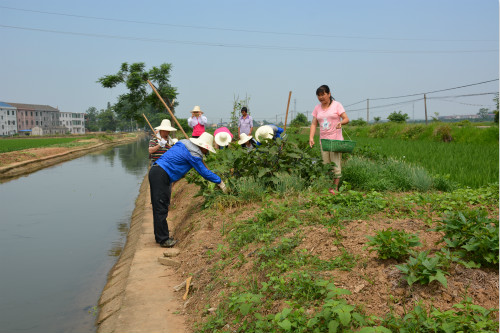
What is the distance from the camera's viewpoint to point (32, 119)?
90875 mm

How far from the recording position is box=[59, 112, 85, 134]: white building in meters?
104

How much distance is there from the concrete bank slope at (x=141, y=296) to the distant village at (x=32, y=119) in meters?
88.6

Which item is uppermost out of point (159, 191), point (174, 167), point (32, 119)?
point (32, 119)

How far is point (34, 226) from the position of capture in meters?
7.75

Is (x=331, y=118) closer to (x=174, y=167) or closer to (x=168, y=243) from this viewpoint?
(x=174, y=167)

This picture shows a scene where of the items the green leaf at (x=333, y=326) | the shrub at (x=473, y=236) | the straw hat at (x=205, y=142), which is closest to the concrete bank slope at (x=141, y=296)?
the green leaf at (x=333, y=326)

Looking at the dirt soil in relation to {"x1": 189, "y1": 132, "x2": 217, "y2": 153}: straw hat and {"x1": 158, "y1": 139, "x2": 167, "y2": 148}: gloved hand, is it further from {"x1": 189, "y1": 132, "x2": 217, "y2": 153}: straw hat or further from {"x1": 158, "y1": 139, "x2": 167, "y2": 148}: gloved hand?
{"x1": 158, "y1": 139, "x2": 167, "y2": 148}: gloved hand

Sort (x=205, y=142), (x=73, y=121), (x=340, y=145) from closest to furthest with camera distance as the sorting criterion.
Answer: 1. (x=205, y=142)
2. (x=340, y=145)
3. (x=73, y=121)

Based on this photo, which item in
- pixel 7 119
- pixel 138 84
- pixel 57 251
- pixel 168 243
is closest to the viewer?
pixel 168 243

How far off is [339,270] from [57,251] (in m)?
5.05

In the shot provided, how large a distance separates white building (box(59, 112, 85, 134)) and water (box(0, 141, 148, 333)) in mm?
101310

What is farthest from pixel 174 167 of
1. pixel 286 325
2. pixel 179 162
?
pixel 286 325

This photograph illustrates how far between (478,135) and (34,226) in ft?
47.5

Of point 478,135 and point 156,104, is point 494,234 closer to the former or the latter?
point 478,135
